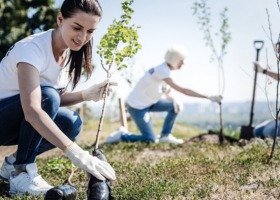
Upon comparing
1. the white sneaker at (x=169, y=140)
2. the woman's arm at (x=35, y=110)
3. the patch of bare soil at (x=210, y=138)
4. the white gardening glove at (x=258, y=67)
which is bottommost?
the white sneaker at (x=169, y=140)

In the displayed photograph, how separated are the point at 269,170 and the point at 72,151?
6.59ft

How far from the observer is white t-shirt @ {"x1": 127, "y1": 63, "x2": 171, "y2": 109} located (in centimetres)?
691

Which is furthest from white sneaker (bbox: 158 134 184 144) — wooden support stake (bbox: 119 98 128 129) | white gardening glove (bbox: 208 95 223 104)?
wooden support stake (bbox: 119 98 128 129)

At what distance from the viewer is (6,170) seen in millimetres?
3543

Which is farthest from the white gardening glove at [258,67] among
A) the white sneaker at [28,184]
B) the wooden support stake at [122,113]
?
the white sneaker at [28,184]

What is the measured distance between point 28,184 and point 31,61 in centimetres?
103

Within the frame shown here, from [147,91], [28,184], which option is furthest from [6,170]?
[147,91]

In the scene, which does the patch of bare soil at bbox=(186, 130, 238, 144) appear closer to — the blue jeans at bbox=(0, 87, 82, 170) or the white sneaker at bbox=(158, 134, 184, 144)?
the white sneaker at bbox=(158, 134, 184, 144)

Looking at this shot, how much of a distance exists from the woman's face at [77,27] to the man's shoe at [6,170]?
1.30 meters

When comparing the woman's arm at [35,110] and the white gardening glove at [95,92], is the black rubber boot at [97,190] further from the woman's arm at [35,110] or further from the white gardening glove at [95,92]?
the white gardening glove at [95,92]

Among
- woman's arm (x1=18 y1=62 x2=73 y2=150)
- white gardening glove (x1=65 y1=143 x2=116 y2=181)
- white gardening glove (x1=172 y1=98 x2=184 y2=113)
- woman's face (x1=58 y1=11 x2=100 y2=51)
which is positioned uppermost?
woman's face (x1=58 y1=11 x2=100 y2=51)

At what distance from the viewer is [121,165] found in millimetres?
4312

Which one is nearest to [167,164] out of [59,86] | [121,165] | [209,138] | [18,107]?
[121,165]

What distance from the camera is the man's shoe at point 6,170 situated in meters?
3.51
